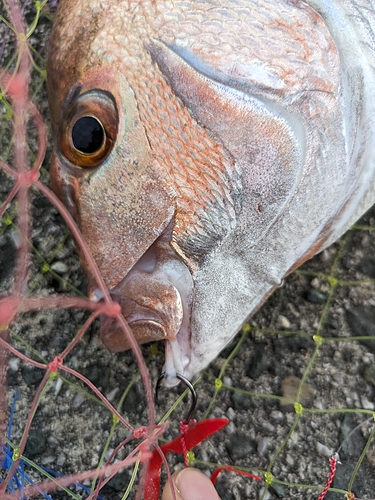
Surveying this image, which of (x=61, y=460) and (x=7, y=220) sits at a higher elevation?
(x=7, y=220)

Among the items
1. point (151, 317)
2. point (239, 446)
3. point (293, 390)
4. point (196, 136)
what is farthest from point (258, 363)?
point (196, 136)

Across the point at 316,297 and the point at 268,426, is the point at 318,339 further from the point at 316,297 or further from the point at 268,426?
the point at 268,426

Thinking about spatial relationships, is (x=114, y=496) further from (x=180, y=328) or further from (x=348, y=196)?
(x=348, y=196)

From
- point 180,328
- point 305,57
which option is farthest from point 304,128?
point 180,328

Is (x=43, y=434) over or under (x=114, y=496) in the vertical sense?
over

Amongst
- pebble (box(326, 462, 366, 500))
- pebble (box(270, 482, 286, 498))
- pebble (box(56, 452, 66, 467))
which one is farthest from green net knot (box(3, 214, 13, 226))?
pebble (box(326, 462, 366, 500))

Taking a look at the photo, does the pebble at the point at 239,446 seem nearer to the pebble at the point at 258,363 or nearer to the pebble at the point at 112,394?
the pebble at the point at 258,363
